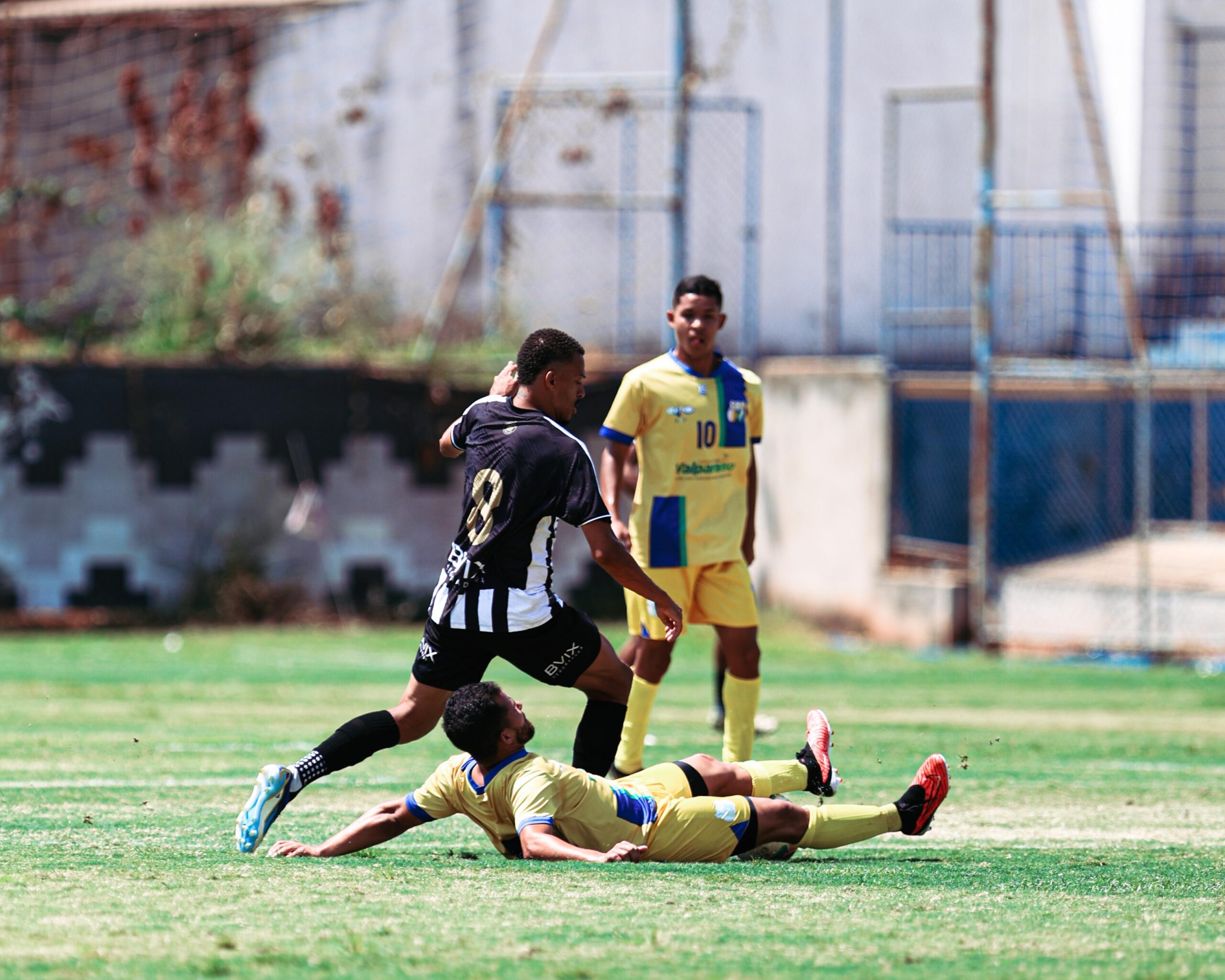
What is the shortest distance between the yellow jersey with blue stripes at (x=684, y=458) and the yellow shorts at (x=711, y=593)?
50mm

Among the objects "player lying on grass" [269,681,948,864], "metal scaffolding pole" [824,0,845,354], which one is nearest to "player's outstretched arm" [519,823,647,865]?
"player lying on grass" [269,681,948,864]

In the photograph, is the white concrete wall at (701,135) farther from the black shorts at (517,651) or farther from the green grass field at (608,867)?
the black shorts at (517,651)

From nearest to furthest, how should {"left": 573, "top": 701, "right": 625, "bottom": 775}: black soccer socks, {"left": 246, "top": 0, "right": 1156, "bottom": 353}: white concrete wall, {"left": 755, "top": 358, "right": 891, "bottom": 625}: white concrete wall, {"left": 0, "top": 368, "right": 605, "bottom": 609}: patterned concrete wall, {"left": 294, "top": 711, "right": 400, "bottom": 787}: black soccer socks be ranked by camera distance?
{"left": 294, "top": 711, "right": 400, "bottom": 787}: black soccer socks
{"left": 573, "top": 701, "right": 625, "bottom": 775}: black soccer socks
{"left": 755, "top": 358, "right": 891, "bottom": 625}: white concrete wall
{"left": 0, "top": 368, "right": 605, "bottom": 609}: patterned concrete wall
{"left": 246, "top": 0, "right": 1156, "bottom": 353}: white concrete wall

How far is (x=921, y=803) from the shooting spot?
628 centimetres

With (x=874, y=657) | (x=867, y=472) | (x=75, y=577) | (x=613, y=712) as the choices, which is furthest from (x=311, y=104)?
(x=613, y=712)

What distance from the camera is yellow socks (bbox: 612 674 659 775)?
319 inches

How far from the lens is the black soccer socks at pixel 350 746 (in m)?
6.27

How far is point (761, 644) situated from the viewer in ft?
51.1

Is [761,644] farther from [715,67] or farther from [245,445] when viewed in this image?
[715,67]

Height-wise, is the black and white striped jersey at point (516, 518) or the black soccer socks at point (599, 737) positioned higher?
the black and white striped jersey at point (516, 518)

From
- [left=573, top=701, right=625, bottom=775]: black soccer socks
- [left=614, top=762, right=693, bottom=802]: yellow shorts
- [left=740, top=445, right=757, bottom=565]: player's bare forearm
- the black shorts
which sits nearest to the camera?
[left=614, top=762, right=693, bottom=802]: yellow shorts

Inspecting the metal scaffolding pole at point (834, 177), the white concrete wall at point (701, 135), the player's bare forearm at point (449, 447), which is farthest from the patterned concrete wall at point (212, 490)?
the player's bare forearm at point (449, 447)

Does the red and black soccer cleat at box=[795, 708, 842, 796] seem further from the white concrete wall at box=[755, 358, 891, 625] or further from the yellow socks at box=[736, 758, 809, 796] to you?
the white concrete wall at box=[755, 358, 891, 625]

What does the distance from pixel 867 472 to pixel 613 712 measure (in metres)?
9.28
